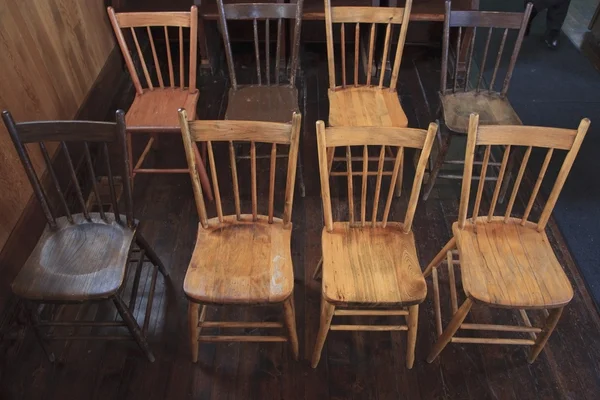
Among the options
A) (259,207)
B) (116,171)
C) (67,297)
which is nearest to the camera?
(67,297)

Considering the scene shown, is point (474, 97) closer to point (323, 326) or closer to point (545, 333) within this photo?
point (545, 333)

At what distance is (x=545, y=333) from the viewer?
157 centimetres

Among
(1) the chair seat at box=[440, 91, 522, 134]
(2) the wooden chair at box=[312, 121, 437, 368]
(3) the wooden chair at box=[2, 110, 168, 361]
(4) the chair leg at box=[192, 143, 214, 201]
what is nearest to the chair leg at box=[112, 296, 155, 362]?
(3) the wooden chair at box=[2, 110, 168, 361]

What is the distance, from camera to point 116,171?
8.12 feet

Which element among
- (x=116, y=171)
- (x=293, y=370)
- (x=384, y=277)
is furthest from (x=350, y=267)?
(x=116, y=171)

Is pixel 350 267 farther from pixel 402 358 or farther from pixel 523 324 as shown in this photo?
pixel 523 324

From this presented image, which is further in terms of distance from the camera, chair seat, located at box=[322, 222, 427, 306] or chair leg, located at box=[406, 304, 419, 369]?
chair leg, located at box=[406, 304, 419, 369]

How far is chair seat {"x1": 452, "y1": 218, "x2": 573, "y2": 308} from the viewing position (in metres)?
1.39

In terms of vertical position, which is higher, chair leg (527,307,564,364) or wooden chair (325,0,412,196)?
wooden chair (325,0,412,196)

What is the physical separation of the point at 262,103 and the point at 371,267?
1.07 m

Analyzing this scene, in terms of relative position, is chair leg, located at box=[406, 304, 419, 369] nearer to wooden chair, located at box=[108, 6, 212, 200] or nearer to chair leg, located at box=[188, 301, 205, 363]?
chair leg, located at box=[188, 301, 205, 363]

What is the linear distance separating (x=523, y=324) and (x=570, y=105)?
74.3 inches

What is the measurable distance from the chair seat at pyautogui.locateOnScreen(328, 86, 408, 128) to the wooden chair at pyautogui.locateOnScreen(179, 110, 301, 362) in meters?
0.65

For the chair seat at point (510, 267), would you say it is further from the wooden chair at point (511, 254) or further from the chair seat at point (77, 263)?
the chair seat at point (77, 263)
